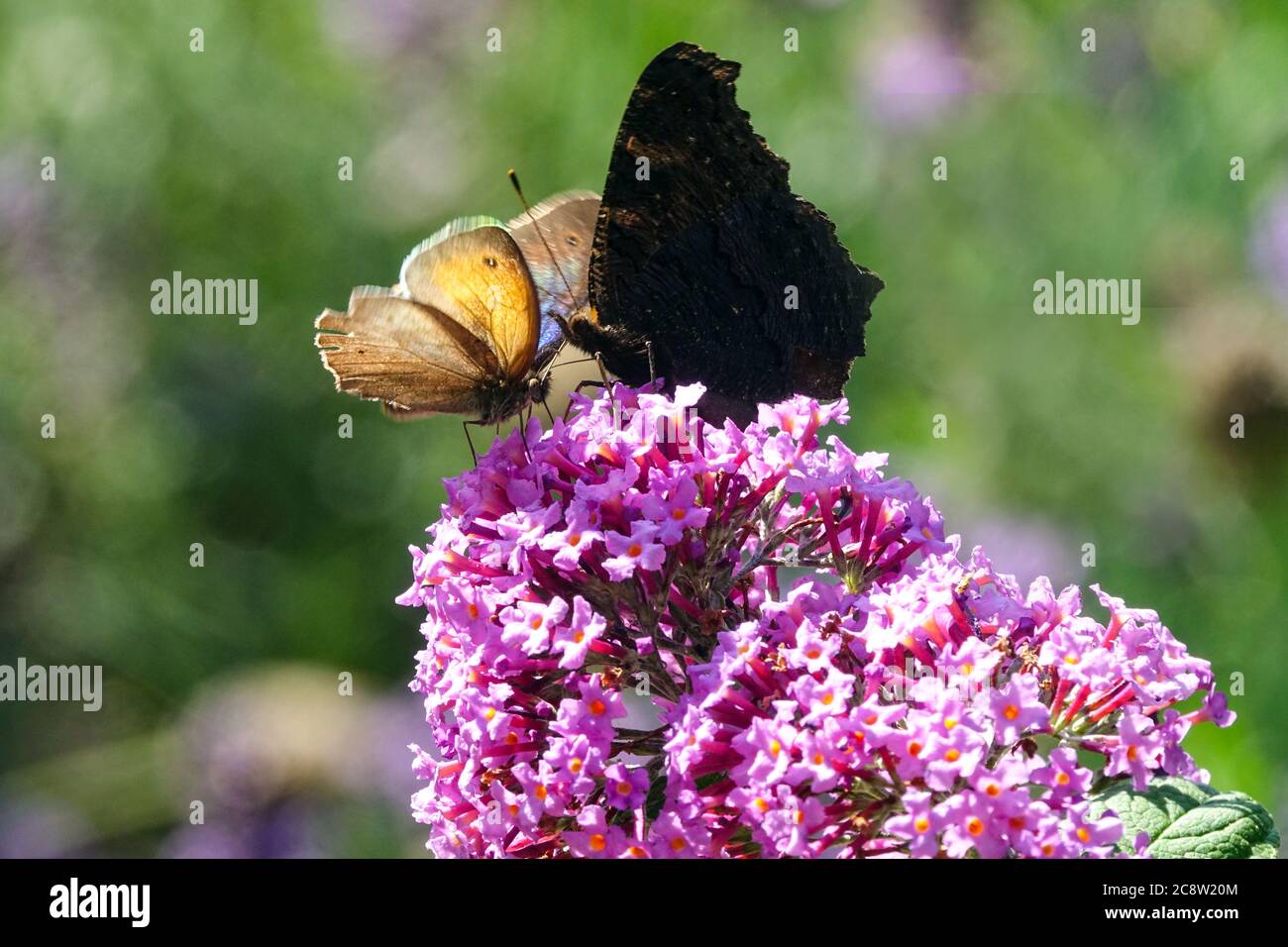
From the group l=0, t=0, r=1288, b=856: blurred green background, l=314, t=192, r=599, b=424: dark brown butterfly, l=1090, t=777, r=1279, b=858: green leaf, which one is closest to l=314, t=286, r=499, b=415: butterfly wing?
l=314, t=192, r=599, b=424: dark brown butterfly

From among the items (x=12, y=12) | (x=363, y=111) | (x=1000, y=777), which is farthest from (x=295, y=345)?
(x=1000, y=777)

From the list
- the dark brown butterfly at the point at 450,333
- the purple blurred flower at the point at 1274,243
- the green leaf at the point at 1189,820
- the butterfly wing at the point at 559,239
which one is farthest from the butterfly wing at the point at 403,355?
the purple blurred flower at the point at 1274,243

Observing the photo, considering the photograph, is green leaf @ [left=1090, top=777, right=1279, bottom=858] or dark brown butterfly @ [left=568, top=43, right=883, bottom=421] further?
dark brown butterfly @ [left=568, top=43, right=883, bottom=421]

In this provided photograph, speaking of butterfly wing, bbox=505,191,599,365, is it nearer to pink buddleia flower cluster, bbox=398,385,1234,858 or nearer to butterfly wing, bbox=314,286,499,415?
butterfly wing, bbox=314,286,499,415

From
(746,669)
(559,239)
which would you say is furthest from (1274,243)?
(746,669)

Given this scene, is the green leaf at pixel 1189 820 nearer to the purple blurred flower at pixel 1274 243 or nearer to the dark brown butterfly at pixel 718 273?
the dark brown butterfly at pixel 718 273

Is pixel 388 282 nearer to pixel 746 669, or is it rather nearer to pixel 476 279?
pixel 476 279
